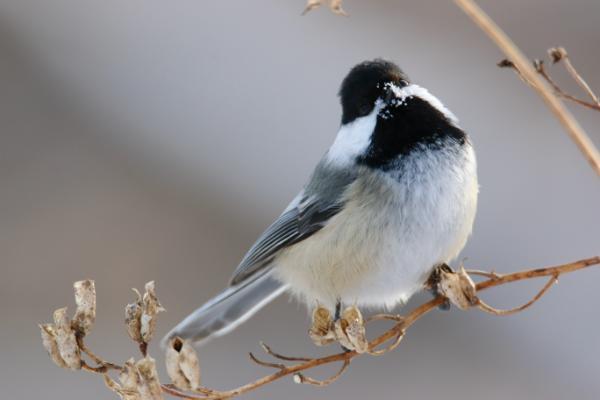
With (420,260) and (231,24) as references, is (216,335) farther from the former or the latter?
(231,24)

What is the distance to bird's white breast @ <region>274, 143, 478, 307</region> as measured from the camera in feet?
4.36

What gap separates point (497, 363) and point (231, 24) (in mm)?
2042

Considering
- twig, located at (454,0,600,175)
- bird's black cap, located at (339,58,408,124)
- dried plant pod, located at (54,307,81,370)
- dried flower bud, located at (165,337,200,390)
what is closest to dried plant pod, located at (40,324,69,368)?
dried plant pod, located at (54,307,81,370)

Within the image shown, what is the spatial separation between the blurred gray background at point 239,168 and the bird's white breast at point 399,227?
4.04 feet

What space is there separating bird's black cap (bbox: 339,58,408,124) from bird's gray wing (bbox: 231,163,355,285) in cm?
20

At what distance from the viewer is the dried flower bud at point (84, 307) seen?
772 millimetres

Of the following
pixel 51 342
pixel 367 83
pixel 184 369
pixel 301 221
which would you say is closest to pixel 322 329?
pixel 184 369

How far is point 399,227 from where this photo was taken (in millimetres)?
1354

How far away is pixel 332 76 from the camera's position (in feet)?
12.0

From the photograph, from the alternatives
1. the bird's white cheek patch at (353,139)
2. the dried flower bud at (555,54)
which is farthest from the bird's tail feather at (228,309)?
the dried flower bud at (555,54)

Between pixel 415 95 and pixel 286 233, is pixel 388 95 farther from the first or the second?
pixel 286 233

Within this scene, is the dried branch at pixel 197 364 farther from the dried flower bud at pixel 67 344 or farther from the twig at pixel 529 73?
the twig at pixel 529 73

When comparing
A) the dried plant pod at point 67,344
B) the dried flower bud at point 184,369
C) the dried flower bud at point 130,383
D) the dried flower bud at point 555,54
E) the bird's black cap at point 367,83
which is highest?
the bird's black cap at point 367,83

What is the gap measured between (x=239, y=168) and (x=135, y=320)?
285cm
